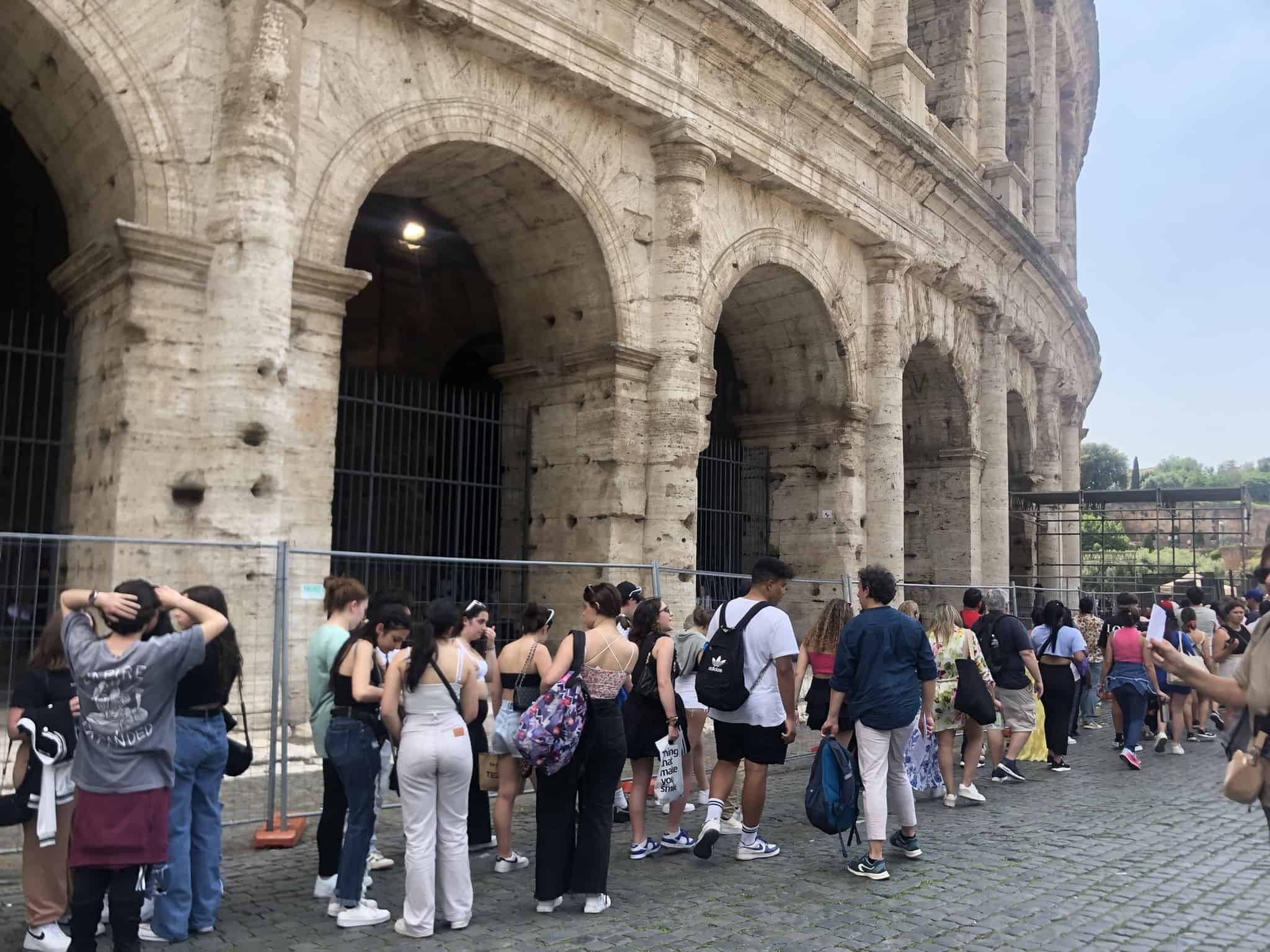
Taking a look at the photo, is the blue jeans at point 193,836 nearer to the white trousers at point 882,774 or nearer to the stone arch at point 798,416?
the white trousers at point 882,774

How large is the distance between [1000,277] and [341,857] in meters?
16.0

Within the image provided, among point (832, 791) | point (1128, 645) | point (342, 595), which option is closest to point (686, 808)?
point (832, 791)

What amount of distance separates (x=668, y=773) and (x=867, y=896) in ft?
3.95

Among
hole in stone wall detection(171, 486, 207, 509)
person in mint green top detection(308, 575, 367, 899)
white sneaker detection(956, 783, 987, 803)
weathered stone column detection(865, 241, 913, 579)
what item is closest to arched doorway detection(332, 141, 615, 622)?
hole in stone wall detection(171, 486, 207, 509)

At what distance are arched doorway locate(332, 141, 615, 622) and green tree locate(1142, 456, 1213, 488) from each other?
310ft

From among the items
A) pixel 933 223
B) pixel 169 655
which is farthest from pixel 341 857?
pixel 933 223

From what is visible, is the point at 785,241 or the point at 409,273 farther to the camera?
the point at 409,273

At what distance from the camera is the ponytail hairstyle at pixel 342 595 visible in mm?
4801

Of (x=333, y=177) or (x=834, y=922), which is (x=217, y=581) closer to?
(x=333, y=177)

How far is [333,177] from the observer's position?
7973mm

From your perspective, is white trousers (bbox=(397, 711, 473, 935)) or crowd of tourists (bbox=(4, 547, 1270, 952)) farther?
white trousers (bbox=(397, 711, 473, 935))

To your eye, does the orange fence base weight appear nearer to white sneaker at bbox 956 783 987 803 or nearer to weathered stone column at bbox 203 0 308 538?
weathered stone column at bbox 203 0 308 538

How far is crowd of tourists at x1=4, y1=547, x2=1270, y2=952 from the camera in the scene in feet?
11.4

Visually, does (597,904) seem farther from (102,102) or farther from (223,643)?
(102,102)
